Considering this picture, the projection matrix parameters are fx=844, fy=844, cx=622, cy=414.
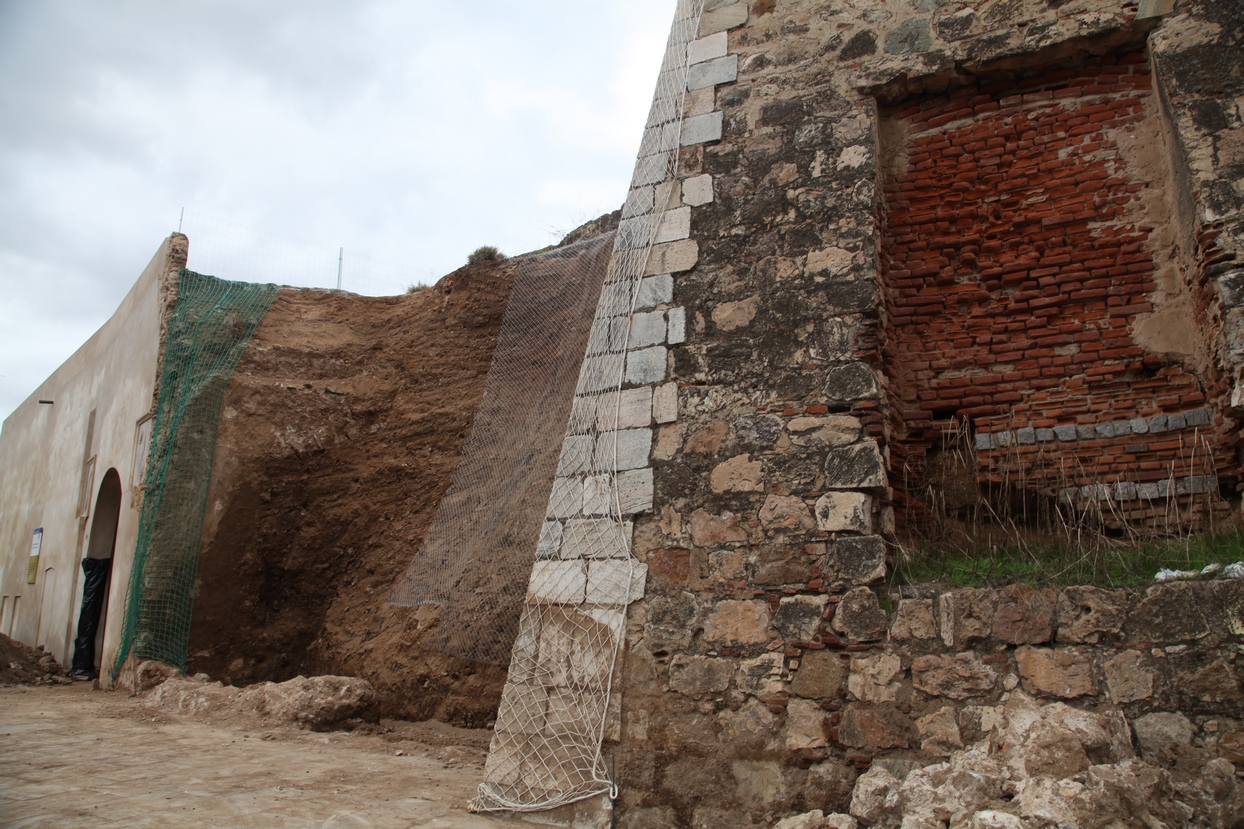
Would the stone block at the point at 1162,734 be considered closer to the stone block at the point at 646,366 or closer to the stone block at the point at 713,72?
the stone block at the point at 646,366

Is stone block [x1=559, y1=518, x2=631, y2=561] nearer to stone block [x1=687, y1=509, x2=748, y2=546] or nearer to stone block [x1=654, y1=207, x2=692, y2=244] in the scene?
stone block [x1=687, y1=509, x2=748, y2=546]

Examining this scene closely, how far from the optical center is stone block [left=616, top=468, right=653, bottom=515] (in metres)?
4.07

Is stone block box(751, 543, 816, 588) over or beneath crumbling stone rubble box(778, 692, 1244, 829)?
over

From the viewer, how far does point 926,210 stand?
442cm

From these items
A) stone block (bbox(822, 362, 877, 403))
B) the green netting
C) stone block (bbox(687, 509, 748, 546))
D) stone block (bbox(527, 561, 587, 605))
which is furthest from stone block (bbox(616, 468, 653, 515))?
the green netting

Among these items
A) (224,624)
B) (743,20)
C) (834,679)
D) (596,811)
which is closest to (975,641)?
(834,679)

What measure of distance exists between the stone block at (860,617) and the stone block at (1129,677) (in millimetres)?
808

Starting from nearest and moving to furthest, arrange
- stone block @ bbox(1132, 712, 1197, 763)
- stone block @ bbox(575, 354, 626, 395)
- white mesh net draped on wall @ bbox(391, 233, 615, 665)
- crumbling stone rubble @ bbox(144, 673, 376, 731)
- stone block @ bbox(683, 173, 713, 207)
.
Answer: stone block @ bbox(1132, 712, 1197, 763) → stone block @ bbox(575, 354, 626, 395) → stone block @ bbox(683, 173, 713, 207) → crumbling stone rubble @ bbox(144, 673, 376, 731) → white mesh net draped on wall @ bbox(391, 233, 615, 665)

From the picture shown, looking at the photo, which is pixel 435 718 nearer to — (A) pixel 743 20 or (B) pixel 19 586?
(A) pixel 743 20

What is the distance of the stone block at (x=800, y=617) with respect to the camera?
357 cm

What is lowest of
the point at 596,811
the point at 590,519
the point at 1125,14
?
the point at 596,811

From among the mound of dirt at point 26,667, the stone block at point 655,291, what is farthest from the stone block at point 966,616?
the mound of dirt at point 26,667

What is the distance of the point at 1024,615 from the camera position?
323 cm

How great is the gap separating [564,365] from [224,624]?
3420 millimetres
